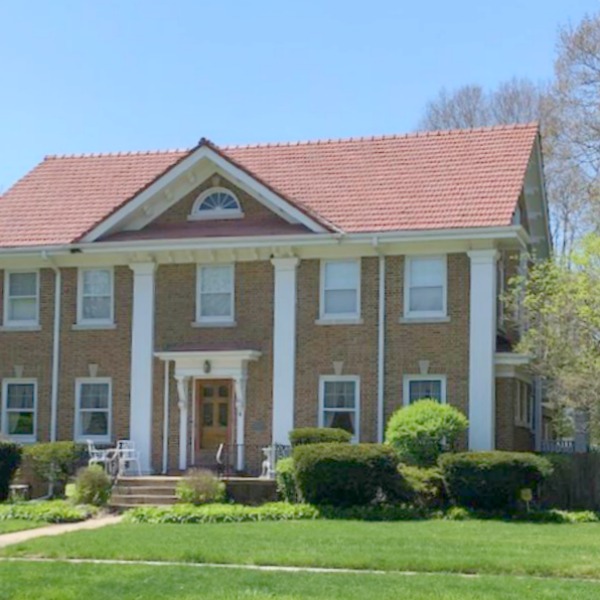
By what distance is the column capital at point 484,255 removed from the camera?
90.4 feet

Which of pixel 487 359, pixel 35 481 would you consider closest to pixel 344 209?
pixel 487 359

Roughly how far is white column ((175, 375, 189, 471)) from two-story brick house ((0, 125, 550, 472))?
0.15 ft

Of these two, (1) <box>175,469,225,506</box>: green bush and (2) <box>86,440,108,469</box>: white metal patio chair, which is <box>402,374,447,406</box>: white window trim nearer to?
(1) <box>175,469,225,506</box>: green bush

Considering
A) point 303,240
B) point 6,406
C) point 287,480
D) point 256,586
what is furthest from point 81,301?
point 256,586

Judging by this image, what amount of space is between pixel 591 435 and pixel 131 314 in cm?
1105

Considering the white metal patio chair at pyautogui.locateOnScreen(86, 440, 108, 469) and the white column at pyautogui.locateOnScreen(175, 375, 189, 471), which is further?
the white column at pyautogui.locateOnScreen(175, 375, 189, 471)

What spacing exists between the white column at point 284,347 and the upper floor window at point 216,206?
1.79 meters

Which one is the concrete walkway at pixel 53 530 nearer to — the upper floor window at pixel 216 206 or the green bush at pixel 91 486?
the green bush at pixel 91 486

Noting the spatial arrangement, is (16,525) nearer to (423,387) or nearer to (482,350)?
(423,387)

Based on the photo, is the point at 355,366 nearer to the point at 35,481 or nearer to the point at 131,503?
the point at 131,503

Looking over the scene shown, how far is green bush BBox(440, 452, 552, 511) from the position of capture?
2317 centimetres

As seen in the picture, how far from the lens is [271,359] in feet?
95.0

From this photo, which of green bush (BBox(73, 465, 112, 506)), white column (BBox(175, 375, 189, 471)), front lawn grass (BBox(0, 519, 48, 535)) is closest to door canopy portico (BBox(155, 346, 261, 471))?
white column (BBox(175, 375, 189, 471))

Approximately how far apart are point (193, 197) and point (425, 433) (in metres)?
8.43
